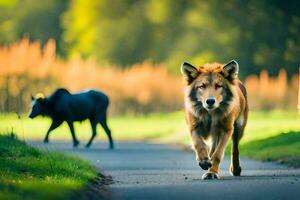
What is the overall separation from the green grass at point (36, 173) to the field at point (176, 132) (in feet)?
1.38

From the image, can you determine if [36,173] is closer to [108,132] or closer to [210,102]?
[210,102]

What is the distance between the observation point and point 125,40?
86.3 m

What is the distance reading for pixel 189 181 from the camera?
17.7 meters

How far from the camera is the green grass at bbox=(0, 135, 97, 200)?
13.6m

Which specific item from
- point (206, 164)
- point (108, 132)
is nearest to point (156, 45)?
point (108, 132)

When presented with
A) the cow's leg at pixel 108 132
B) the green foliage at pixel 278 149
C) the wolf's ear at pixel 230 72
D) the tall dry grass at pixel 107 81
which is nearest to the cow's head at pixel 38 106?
the cow's leg at pixel 108 132

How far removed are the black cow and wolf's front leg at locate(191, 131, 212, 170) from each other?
18.6 m

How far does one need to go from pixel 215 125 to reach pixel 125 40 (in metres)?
67.8

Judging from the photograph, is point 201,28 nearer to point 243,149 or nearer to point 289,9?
point 289,9

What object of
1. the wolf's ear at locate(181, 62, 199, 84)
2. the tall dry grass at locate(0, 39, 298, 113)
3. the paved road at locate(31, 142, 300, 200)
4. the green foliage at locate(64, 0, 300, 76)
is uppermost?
the green foliage at locate(64, 0, 300, 76)

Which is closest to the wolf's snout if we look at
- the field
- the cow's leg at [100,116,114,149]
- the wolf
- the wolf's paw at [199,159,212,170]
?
the wolf

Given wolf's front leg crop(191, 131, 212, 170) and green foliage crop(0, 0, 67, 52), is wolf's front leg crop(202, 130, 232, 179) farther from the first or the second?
green foliage crop(0, 0, 67, 52)

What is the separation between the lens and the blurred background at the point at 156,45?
75.6 m

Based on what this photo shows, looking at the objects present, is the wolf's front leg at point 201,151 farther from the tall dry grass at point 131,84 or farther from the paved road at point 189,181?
the tall dry grass at point 131,84
